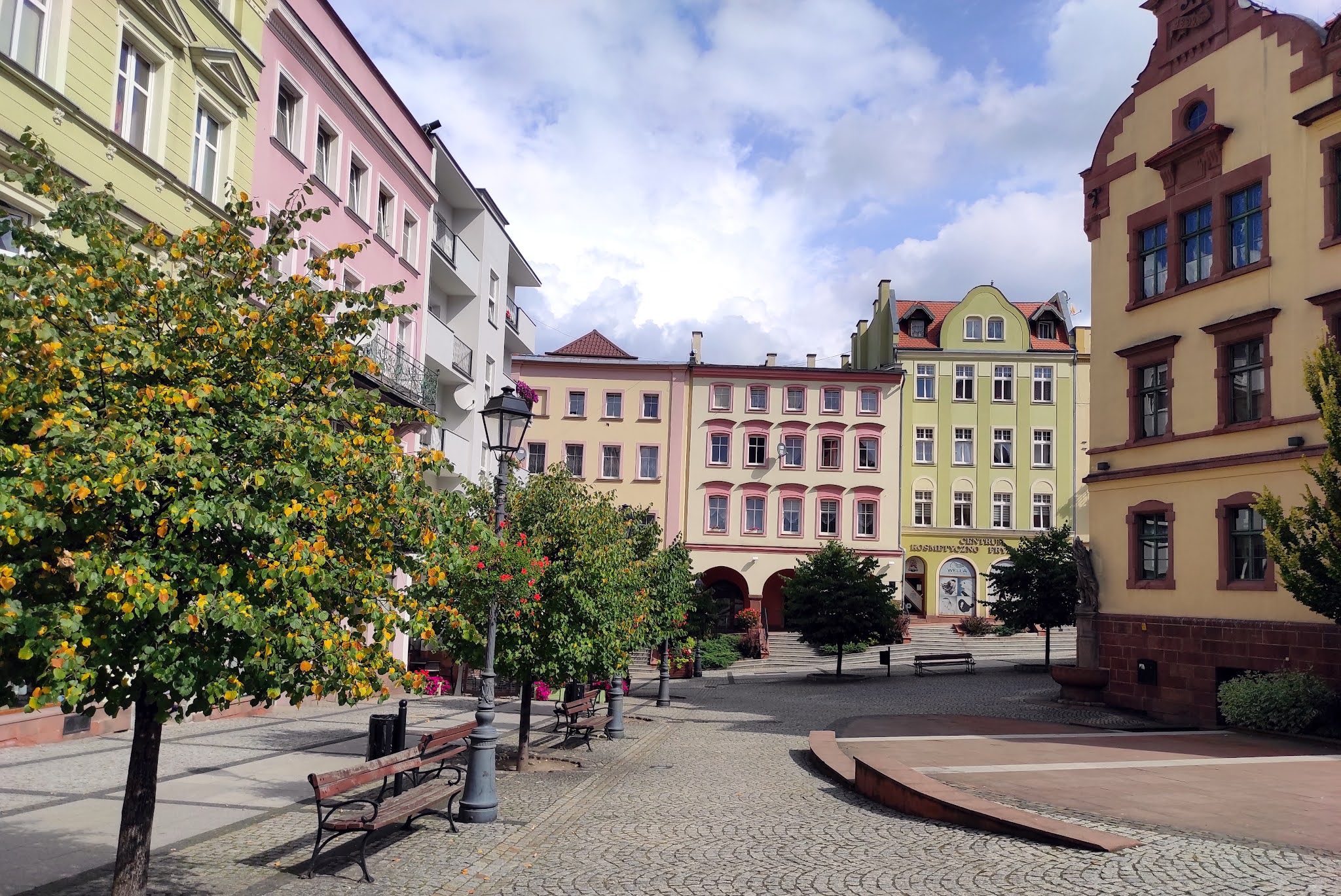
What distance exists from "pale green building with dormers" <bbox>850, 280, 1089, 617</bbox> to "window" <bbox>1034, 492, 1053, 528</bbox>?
0.04 meters

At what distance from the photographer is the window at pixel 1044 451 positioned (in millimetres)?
49438

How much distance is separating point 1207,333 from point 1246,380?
131 cm

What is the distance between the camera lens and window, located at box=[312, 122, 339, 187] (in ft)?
74.6

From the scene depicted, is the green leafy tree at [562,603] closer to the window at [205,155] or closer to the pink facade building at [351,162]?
the pink facade building at [351,162]

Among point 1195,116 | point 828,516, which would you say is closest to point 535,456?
point 828,516

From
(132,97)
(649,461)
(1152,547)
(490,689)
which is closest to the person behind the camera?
(490,689)

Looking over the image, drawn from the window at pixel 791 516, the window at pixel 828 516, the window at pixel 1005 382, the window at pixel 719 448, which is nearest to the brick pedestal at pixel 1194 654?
the window at pixel 828 516

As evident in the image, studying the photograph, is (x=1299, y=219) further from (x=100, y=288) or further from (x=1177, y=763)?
(x=100, y=288)

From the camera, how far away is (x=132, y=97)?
16.1 m

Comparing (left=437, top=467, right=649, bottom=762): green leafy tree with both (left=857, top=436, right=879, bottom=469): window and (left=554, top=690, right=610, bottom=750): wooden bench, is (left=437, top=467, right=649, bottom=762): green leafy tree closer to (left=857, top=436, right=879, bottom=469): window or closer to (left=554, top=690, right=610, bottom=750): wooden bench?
(left=554, top=690, right=610, bottom=750): wooden bench

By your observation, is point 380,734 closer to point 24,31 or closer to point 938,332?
point 24,31

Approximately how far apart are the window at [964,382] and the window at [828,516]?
7.92m

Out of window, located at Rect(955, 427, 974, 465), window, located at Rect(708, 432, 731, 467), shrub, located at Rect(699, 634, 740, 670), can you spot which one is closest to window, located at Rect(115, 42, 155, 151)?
shrub, located at Rect(699, 634, 740, 670)

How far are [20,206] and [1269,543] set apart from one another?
18.9 m
